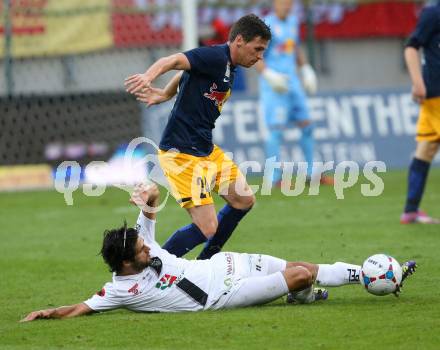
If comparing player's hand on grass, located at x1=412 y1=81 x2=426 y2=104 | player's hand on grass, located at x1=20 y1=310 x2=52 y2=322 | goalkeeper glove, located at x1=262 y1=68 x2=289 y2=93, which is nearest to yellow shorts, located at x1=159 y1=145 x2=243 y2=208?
player's hand on grass, located at x1=20 y1=310 x2=52 y2=322

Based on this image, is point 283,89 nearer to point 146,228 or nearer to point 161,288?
point 146,228

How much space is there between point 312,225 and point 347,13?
11112 mm

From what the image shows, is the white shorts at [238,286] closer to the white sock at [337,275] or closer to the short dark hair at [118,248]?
the white sock at [337,275]

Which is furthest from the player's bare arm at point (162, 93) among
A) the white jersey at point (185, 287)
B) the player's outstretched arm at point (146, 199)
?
the white jersey at point (185, 287)

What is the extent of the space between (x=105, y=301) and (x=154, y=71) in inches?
62.6

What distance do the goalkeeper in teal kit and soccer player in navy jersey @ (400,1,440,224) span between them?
13.8ft

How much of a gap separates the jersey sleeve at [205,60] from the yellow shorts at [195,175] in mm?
710

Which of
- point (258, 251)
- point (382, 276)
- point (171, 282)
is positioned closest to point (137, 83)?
point (171, 282)

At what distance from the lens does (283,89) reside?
1509 centimetres

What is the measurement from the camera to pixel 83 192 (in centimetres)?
1602

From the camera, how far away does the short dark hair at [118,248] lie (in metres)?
6.88

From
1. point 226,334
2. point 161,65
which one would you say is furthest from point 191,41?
point 226,334

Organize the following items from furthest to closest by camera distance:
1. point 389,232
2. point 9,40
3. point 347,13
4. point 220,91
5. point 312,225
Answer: point 347,13 → point 9,40 → point 312,225 → point 389,232 → point 220,91

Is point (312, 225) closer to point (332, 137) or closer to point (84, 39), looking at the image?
point (332, 137)
